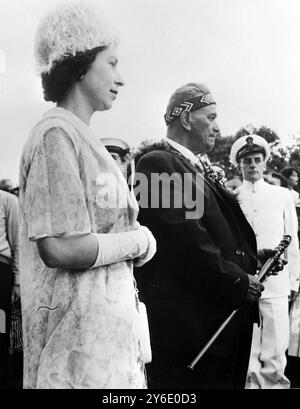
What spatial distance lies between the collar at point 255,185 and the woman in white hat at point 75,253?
4.76 ft

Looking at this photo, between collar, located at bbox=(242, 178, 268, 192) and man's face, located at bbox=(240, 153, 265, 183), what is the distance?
2cm

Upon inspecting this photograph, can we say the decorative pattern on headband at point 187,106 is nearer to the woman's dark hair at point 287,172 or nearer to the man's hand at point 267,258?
the woman's dark hair at point 287,172

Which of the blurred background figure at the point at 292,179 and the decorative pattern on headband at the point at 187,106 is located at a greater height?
the decorative pattern on headband at the point at 187,106

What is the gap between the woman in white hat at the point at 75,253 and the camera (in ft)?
6.38

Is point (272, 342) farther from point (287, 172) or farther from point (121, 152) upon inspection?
point (121, 152)

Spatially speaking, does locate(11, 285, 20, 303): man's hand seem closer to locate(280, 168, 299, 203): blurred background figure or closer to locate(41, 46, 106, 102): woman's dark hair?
locate(41, 46, 106, 102): woman's dark hair

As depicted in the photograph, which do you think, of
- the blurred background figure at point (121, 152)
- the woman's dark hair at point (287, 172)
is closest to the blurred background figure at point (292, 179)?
the woman's dark hair at point (287, 172)

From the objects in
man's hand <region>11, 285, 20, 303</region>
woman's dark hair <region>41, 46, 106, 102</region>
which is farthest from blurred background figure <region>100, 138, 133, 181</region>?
man's hand <region>11, 285, 20, 303</region>

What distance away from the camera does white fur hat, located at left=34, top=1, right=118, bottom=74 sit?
83.4 inches

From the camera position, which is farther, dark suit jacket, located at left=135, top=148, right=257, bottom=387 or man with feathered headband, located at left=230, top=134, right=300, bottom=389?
man with feathered headband, located at left=230, top=134, right=300, bottom=389

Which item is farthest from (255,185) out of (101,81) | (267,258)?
(101,81)

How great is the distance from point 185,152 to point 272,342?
1184 mm

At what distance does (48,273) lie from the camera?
6.57ft
